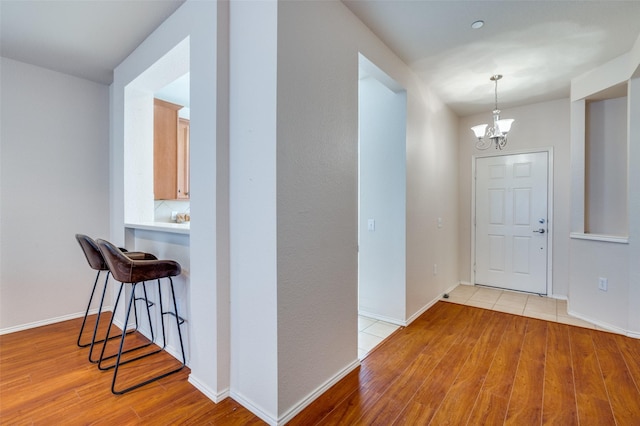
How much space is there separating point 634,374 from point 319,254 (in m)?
2.43

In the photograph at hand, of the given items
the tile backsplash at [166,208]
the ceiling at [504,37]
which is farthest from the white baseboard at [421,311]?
the tile backsplash at [166,208]

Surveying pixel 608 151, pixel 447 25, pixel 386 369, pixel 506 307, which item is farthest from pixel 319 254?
pixel 608 151

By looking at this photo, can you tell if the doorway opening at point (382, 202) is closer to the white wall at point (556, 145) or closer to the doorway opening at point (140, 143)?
the doorway opening at point (140, 143)

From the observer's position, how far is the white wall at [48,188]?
285 cm

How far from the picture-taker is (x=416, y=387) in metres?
1.99

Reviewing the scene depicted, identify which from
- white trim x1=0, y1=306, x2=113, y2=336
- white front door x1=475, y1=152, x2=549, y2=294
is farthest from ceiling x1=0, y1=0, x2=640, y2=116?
white trim x1=0, y1=306, x2=113, y2=336

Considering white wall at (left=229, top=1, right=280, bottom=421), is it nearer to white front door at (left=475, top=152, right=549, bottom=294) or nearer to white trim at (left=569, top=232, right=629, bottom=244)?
white trim at (left=569, top=232, right=629, bottom=244)

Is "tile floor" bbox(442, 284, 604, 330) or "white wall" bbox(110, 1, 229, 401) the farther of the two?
"tile floor" bbox(442, 284, 604, 330)

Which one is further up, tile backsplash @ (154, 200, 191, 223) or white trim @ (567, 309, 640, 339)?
tile backsplash @ (154, 200, 191, 223)

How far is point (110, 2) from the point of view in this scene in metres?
2.06

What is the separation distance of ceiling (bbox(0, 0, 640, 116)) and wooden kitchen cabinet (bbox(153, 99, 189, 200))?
2.00 ft

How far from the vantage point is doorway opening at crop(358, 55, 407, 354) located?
9.87ft

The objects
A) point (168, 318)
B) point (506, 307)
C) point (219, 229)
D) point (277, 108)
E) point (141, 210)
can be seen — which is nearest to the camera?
point (277, 108)

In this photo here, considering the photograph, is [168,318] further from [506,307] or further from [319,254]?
[506,307]
